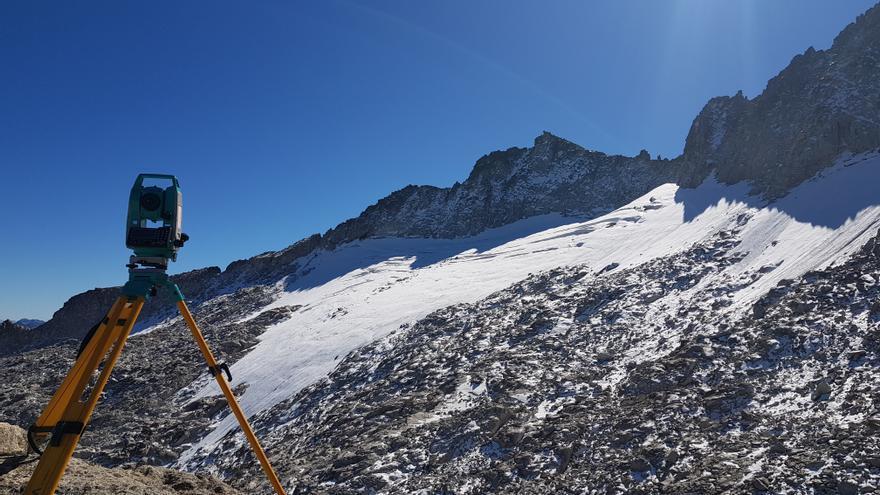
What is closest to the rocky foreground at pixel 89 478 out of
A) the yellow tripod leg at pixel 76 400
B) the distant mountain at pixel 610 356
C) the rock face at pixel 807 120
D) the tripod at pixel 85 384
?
the tripod at pixel 85 384

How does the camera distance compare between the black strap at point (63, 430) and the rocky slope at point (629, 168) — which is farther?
the rocky slope at point (629, 168)

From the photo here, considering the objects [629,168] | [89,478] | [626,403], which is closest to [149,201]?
[89,478]

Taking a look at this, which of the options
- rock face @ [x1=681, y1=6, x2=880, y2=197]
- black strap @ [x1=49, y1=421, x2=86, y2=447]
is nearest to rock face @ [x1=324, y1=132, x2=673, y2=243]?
rock face @ [x1=681, y1=6, x2=880, y2=197]

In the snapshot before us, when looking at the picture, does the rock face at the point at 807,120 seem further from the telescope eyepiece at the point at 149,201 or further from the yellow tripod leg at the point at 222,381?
the telescope eyepiece at the point at 149,201

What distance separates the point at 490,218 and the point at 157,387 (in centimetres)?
4774

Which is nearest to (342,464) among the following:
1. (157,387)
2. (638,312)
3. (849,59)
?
(638,312)

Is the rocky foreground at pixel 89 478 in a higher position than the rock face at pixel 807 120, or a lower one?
lower

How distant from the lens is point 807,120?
33156 mm

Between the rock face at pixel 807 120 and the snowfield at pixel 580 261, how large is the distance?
1.51m

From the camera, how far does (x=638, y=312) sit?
19625mm

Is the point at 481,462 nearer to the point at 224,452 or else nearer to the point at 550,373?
the point at 550,373

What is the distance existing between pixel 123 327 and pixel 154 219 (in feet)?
3.75

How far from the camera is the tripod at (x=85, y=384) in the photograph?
3.52m

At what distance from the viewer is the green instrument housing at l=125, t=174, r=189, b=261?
473 centimetres
